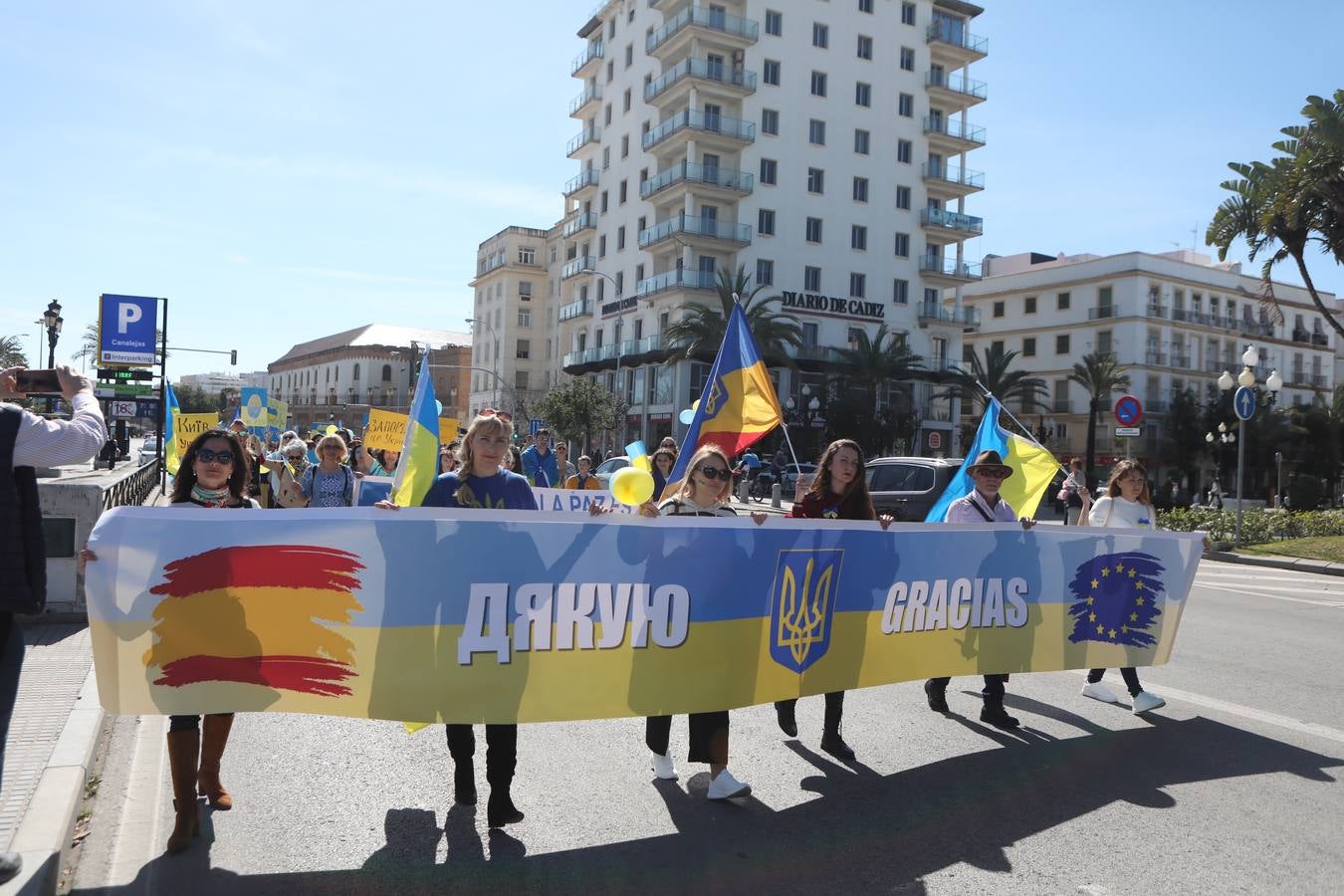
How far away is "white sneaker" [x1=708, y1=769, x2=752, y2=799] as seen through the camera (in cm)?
481

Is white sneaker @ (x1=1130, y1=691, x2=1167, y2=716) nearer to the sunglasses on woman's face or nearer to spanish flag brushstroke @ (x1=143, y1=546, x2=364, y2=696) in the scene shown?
spanish flag brushstroke @ (x1=143, y1=546, x2=364, y2=696)

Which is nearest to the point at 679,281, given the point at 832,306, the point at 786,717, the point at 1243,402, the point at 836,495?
the point at 832,306

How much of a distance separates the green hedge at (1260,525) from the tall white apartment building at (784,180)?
29.2 m

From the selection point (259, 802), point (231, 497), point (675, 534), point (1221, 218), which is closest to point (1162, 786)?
point (675, 534)

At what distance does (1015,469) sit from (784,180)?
49553mm

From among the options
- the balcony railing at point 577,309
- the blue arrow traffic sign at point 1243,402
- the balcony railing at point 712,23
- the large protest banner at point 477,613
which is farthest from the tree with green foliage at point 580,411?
the large protest banner at point 477,613

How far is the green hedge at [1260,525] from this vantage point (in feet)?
69.4

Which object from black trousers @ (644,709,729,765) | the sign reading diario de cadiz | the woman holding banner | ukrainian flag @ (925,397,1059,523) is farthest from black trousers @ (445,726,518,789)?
the sign reading diario de cadiz

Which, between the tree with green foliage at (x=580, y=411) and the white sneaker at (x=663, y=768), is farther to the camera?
the tree with green foliage at (x=580, y=411)

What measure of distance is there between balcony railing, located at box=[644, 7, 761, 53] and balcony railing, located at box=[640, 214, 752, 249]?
32.1 ft

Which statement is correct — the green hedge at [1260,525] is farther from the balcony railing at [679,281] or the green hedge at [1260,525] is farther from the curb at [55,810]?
the balcony railing at [679,281]

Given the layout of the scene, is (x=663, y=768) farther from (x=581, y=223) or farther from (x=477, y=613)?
(x=581, y=223)

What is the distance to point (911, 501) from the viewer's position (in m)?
16.9

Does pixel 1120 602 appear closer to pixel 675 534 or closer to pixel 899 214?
pixel 675 534
